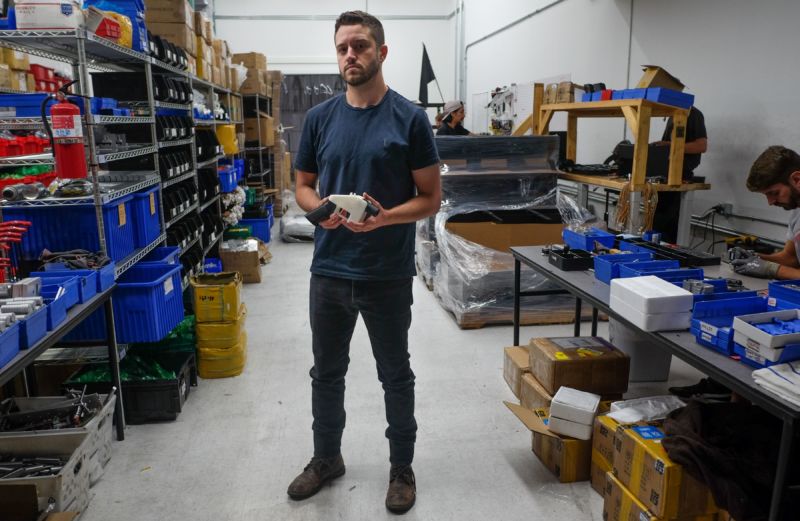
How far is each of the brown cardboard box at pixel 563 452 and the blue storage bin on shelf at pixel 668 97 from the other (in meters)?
1.92

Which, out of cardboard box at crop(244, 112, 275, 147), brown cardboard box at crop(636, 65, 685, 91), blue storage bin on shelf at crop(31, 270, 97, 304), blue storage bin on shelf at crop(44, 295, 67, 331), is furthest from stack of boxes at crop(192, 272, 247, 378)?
cardboard box at crop(244, 112, 275, 147)

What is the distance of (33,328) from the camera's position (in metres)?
1.94

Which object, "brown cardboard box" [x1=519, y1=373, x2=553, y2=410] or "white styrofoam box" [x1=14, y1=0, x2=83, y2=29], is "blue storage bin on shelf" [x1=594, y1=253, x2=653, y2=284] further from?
"white styrofoam box" [x1=14, y1=0, x2=83, y2=29]

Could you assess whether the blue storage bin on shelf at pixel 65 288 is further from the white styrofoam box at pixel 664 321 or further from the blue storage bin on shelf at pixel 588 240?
the blue storage bin on shelf at pixel 588 240

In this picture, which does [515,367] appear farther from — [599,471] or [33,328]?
[33,328]

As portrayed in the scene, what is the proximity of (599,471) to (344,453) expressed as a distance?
102 cm

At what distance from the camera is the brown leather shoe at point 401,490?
84.2 inches

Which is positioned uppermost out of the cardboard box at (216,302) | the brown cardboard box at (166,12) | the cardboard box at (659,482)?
the brown cardboard box at (166,12)

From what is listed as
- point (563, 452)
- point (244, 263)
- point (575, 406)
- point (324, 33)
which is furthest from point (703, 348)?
point (324, 33)

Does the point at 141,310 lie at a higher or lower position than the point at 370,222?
lower

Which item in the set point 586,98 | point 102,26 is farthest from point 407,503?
point 586,98

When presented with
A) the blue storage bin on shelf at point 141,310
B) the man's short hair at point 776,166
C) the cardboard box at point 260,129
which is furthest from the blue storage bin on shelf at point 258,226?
the man's short hair at point 776,166

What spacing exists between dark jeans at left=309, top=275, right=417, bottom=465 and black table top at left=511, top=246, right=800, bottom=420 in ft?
2.54

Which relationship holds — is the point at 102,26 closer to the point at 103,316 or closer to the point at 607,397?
the point at 103,316
